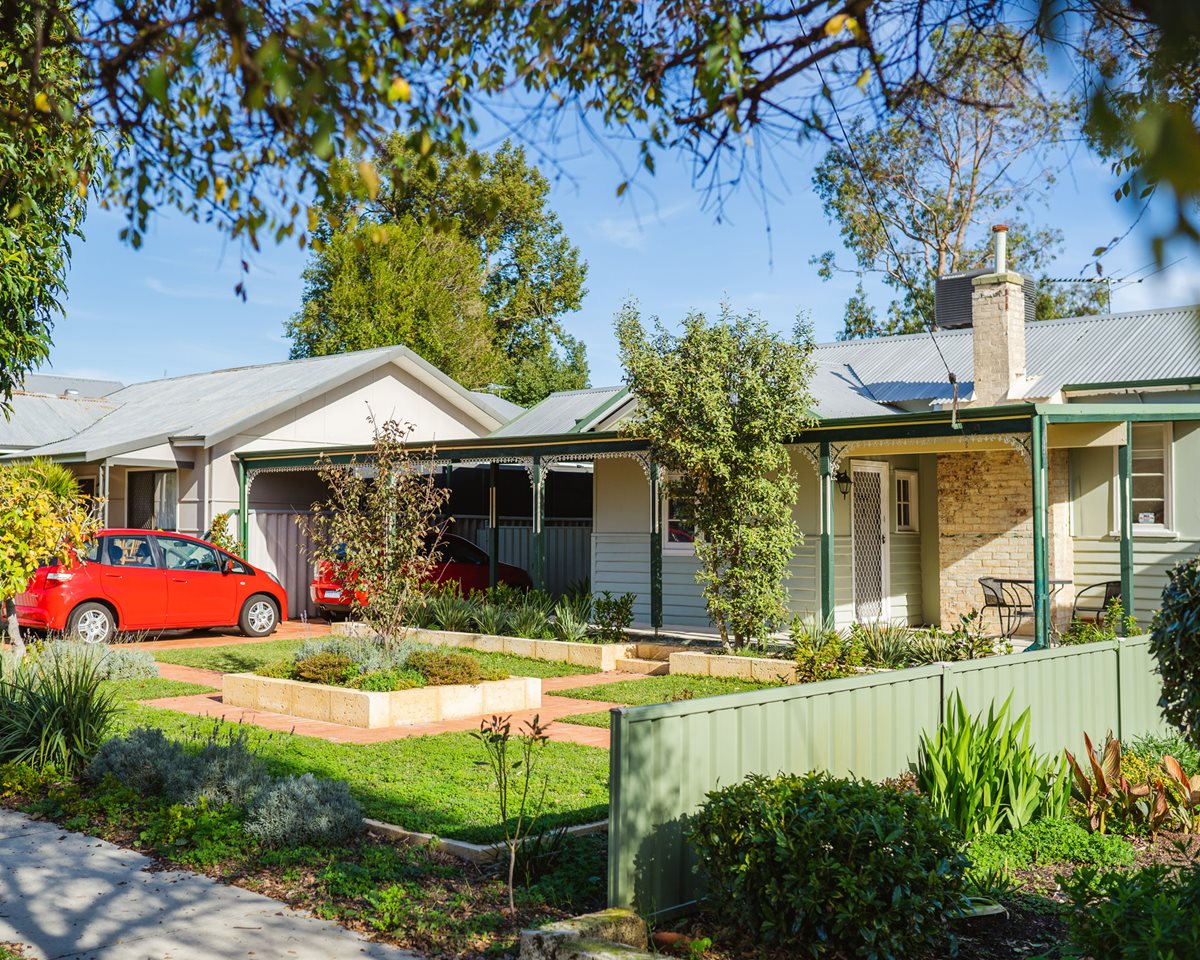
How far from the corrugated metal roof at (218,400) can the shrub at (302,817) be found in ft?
47.7

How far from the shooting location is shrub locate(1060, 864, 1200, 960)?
13.1 ft

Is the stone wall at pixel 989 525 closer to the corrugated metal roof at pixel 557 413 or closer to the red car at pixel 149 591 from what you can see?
the corrugated metal roof at pixel 557 413

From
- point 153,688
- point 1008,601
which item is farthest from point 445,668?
→ point 1008,601

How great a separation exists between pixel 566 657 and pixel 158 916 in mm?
9977

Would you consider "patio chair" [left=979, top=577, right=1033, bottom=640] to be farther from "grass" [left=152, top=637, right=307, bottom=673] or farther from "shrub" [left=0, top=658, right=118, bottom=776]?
"shrub" [left=0, top=658, right=118, bottom=776]

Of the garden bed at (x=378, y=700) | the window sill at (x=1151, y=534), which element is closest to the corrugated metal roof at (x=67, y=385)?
the garden bed at (x=378, y=700)

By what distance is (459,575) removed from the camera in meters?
20.2

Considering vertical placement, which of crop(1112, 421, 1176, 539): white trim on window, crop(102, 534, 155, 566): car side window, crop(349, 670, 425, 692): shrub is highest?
crop(1112, 421, 1176, 539): white trim on window

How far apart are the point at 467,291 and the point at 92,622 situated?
27.8m

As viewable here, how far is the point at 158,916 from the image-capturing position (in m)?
5.34

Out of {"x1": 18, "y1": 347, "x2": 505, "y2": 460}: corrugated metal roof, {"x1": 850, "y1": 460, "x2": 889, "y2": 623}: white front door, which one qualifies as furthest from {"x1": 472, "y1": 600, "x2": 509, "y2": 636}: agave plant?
{"x1": 18, "y1": 347, "x2": 505, "y2": 460}: corrugated metal roof

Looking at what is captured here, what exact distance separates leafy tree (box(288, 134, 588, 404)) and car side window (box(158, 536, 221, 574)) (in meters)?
17.8

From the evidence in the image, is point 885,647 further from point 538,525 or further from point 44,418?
point 44,418

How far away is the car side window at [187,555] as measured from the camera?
17250mm
